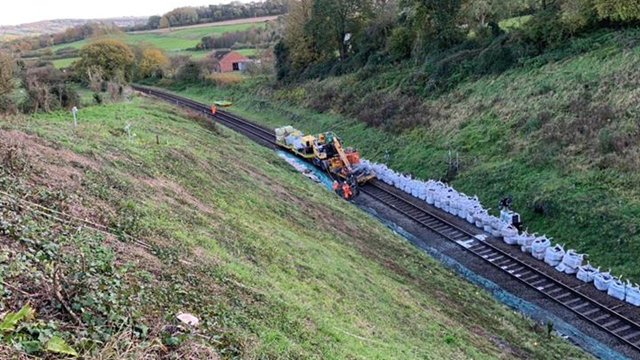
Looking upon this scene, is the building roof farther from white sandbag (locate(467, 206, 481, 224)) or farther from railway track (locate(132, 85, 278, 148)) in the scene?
white sandbag (locate(467, 206, 481, 224))

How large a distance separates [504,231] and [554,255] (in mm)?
2537

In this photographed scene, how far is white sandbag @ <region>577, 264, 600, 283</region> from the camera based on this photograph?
1689 centimetres

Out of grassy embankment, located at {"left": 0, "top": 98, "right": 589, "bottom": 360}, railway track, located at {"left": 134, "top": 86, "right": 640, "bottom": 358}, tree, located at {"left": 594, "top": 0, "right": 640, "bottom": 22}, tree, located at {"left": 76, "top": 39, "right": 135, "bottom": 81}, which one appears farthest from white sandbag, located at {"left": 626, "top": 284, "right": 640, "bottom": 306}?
tree, located at {"left": 76, "top": 39, "right": 135, "bottom": 81}

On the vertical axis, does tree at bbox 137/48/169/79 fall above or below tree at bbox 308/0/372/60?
below

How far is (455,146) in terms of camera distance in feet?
98.4

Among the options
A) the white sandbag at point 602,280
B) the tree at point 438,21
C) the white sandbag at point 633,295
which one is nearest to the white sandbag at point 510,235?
the white sandbag at point 602,280

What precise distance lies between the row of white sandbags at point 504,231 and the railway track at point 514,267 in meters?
0.42

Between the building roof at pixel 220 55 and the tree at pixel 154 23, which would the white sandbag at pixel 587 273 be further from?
the tree at pixel 154 23

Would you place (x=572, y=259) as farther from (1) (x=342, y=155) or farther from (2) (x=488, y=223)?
(1) (x=342, y=155)

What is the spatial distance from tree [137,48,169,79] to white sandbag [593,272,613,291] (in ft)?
242

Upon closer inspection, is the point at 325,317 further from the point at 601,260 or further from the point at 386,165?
the point at 386,165

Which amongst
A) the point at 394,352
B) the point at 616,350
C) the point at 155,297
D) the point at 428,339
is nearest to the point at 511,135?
the point at 616,350

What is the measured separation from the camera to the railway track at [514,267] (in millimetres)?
14898

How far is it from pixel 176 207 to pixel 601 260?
14.5m
